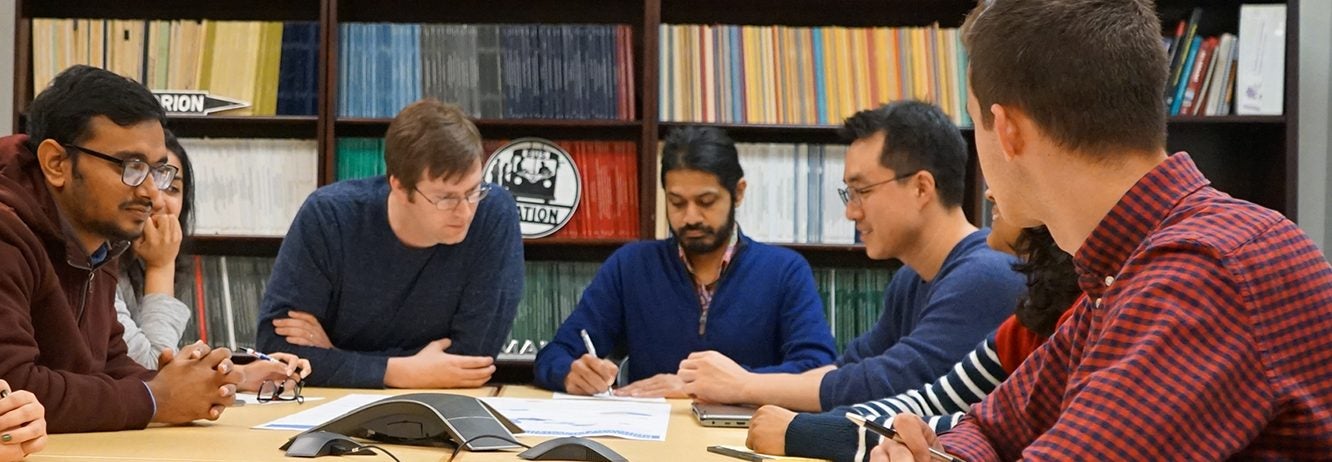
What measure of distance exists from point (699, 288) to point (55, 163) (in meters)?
1.67

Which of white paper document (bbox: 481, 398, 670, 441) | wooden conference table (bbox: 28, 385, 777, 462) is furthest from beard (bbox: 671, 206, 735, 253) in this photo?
wooden conference table (bbox: 28, 385, 777, 462)

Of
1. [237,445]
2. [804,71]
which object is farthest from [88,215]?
[804,71]

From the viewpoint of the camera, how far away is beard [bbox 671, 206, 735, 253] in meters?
3.01

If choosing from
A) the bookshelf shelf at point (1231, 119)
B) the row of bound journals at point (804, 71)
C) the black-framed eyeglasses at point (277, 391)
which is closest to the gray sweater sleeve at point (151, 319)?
the black-framed eyeglasses at point (277, 391)

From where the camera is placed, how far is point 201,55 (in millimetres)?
3438

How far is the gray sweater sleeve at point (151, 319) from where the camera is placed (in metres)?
2.49

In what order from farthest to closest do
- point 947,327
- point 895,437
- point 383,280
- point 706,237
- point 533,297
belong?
point 533,297 < point 706,237 < point 383,280 < point 947,327 < point 895,437

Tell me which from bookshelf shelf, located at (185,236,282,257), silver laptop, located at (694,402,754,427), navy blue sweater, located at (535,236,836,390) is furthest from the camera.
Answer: bookshelf shelf, located at (185,236,282,257)

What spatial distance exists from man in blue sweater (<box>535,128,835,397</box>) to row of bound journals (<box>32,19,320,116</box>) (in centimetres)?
111

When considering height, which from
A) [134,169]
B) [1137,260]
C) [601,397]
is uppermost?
[134,169]

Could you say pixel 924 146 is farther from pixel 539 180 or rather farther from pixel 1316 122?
pixel 1316 122

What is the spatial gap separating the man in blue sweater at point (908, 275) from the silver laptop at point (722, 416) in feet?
0.44

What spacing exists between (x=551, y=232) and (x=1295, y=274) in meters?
2.74

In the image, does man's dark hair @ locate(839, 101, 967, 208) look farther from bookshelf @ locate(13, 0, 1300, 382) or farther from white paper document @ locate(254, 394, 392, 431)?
white paper document @ locate(254, 394, 392, 431)
